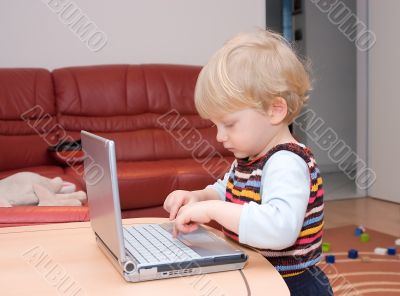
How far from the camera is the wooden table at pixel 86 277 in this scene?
66 centimetres

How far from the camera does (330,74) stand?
509 cm

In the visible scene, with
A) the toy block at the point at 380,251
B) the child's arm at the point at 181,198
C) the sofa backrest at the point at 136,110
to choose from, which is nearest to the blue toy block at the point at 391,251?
the toy block at the point at 380,251

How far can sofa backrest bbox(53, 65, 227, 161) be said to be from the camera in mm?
3137

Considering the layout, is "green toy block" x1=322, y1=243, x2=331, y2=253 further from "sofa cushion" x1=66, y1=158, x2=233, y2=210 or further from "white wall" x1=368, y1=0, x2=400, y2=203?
"white wall" x1=368, y1=0, x2=400, y2=203

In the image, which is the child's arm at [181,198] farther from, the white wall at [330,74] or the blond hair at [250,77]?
the white wall at [330,74]

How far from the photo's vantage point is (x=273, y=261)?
875 mm

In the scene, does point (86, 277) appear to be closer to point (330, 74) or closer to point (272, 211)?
point (272, 211)

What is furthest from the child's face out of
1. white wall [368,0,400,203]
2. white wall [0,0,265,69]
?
white wall [368,0,400,203]

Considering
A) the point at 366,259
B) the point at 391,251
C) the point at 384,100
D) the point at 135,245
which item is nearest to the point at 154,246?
the point at 135,245

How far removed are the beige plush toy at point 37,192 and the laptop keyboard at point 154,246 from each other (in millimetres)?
1152

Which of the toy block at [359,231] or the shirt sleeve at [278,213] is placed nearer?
the shirt sleeve at [278,213]

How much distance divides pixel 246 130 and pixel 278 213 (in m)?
0.18

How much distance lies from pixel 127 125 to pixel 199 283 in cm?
260

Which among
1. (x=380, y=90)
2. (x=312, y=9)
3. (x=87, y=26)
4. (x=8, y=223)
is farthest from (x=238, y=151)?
(x=312, y=9)
